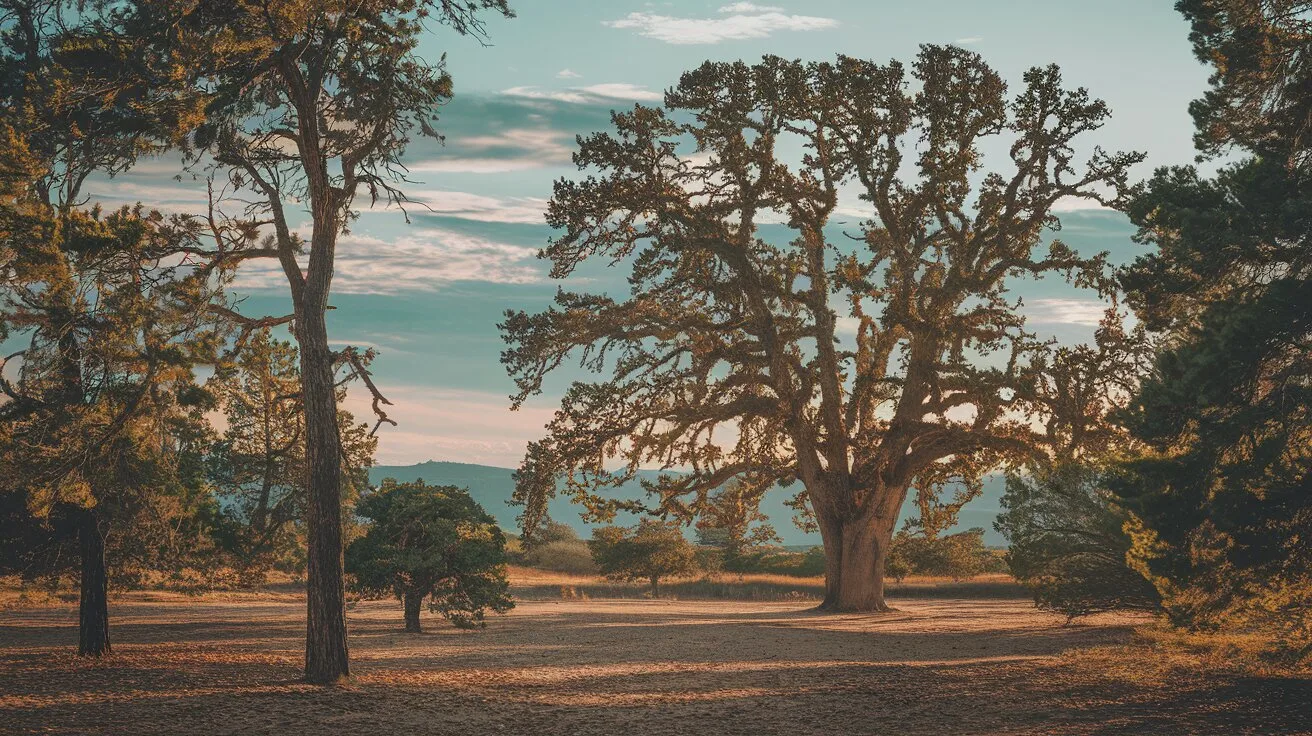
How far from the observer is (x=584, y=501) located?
1056 inches

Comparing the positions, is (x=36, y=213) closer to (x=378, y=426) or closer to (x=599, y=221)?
(x=378, y=426)

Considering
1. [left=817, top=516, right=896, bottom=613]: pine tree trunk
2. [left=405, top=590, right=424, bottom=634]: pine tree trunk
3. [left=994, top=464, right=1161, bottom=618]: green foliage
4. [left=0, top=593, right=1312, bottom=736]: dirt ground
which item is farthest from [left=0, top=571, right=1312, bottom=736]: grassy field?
[left=817, top=516, right=896, bottom=613]: pine tree trunk

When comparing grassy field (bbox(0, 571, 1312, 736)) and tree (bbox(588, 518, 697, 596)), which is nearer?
grassy field (bbox(0, 571, 1312, 736))

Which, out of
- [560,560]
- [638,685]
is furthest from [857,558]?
[560,560]

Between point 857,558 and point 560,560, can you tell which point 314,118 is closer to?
point 857,558

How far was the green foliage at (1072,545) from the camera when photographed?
20.4 m

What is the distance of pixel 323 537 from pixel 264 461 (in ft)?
45.4

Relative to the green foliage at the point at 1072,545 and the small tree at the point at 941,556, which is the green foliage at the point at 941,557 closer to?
the small tree at the point at 941,556

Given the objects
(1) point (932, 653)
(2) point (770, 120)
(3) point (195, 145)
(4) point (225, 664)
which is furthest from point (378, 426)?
(2) point (770, 120)

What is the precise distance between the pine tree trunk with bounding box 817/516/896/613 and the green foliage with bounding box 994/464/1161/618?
5.82 m

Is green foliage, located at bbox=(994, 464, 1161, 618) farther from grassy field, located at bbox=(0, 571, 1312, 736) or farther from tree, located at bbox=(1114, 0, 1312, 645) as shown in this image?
tree, located at bbox=(1114, 0, 1312, 645)

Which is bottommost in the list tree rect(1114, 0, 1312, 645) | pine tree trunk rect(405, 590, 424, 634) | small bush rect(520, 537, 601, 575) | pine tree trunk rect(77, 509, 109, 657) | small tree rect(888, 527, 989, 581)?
small bush rect(520, 537, 601, 575)

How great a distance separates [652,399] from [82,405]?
14.2m

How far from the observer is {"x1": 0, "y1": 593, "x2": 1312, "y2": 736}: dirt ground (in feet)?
37.3
